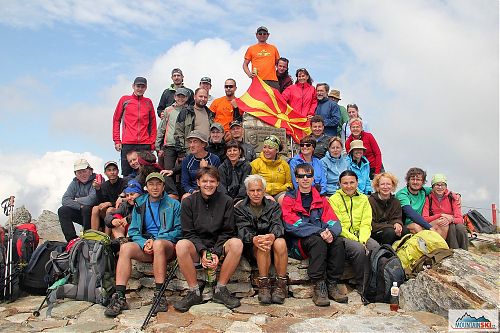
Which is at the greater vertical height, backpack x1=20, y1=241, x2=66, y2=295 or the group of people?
the group of people

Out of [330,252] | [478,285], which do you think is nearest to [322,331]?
[330,252]

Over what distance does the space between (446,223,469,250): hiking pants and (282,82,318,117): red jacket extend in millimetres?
5205

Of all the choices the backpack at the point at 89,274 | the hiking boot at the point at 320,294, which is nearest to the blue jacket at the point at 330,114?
the hiking boot at the point at 320,294

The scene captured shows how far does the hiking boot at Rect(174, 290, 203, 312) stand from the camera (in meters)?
5.99

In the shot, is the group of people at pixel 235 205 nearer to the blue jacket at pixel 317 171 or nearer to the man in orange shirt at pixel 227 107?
the blue jacket at pixel 317 171

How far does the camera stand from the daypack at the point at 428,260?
6.42 m

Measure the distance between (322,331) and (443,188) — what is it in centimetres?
454

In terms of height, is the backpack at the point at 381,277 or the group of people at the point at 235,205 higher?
the group of people at the point at 235,205

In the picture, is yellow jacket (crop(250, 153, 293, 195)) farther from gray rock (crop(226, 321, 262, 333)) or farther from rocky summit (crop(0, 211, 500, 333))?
gray rock (crop(226, 321, 262, 333))

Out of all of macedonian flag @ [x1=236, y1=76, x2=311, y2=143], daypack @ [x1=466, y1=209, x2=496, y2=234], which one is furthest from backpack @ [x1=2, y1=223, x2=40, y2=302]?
daypack @ [x1=466, y1=209, x2=496, y2=234]

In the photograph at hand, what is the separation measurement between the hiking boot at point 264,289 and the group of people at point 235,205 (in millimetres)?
16

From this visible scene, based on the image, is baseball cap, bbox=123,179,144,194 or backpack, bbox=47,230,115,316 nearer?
backpack, bbox=47,230,115,316

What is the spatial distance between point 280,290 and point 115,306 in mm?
2409

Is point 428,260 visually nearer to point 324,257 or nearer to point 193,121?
point 324,257
